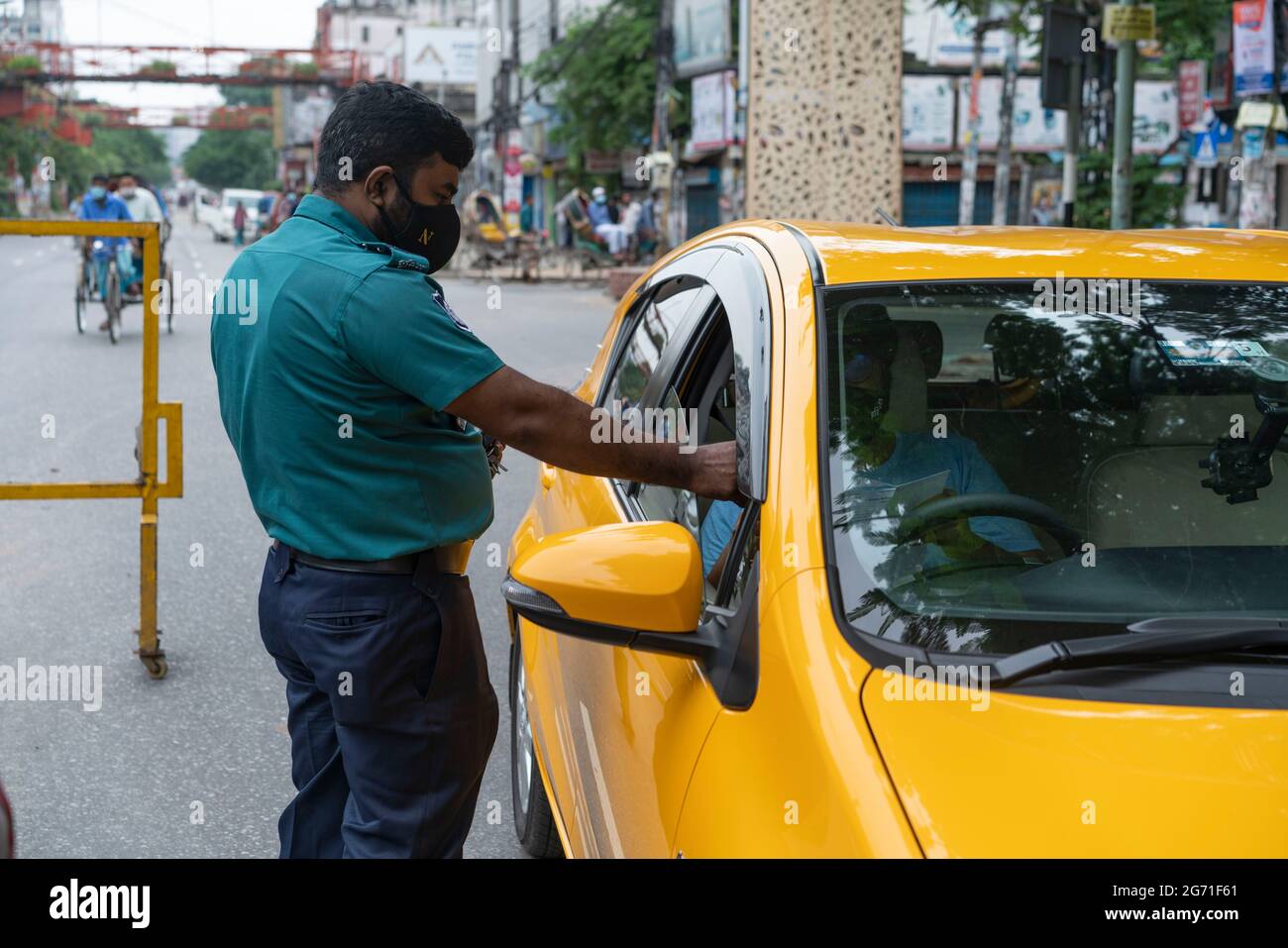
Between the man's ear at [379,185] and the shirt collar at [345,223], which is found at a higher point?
the man's ear at [379,185]

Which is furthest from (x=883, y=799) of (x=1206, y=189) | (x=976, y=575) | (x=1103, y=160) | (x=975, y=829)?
(x=1103, y=160)

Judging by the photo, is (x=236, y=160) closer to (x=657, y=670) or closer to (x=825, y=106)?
(x=825, y=106)

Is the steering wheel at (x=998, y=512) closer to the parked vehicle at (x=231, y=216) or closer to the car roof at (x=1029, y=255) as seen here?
the car roof at (x=1029, y=255)

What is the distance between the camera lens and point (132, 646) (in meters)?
5.84

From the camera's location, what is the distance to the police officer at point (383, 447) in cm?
245

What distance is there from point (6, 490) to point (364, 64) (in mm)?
80109

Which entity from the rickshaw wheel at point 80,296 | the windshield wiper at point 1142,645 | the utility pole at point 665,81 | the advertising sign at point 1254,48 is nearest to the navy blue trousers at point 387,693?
the windshield wiper at point 1142,645

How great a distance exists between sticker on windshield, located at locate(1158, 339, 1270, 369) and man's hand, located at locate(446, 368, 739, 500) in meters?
0.80

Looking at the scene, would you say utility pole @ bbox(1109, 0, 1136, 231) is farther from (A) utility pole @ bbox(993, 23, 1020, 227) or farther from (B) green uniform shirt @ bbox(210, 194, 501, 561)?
(A) utility pole @ bbox(993, 23, 1020, 227)

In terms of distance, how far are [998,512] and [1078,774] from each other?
2.27ft

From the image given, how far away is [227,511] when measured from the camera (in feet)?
27.2

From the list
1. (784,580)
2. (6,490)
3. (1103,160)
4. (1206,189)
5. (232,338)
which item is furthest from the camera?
(1103,160)

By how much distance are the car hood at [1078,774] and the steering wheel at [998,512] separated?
44 cm
